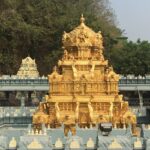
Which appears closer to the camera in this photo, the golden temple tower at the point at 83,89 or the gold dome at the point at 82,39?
the golden temple tower at the point at 83,89

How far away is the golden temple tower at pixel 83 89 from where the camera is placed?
23297mm

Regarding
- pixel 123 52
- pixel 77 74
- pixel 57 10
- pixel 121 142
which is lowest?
pixel 121 142

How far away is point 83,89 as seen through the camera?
23.9m


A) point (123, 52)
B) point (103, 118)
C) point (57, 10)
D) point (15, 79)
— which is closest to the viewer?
point (103, 118)

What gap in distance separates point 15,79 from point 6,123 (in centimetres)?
702

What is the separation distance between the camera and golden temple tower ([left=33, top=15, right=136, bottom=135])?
23297 mm

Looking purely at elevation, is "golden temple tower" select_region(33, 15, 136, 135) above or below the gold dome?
below

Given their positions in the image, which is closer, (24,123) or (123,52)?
(24,123)

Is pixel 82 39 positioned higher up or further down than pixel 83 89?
higher up

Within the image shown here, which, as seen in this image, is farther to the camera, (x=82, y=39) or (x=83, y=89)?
(x=82, y=39)

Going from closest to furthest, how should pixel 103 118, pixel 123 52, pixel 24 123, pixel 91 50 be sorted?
pixel 103 118
pixel 91 50
pixel 24 123
pixel 123 52

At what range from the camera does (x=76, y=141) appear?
14.2 metres

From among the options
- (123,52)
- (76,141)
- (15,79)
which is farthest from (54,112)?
(123,52)

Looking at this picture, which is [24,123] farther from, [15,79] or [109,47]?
[109,47]
